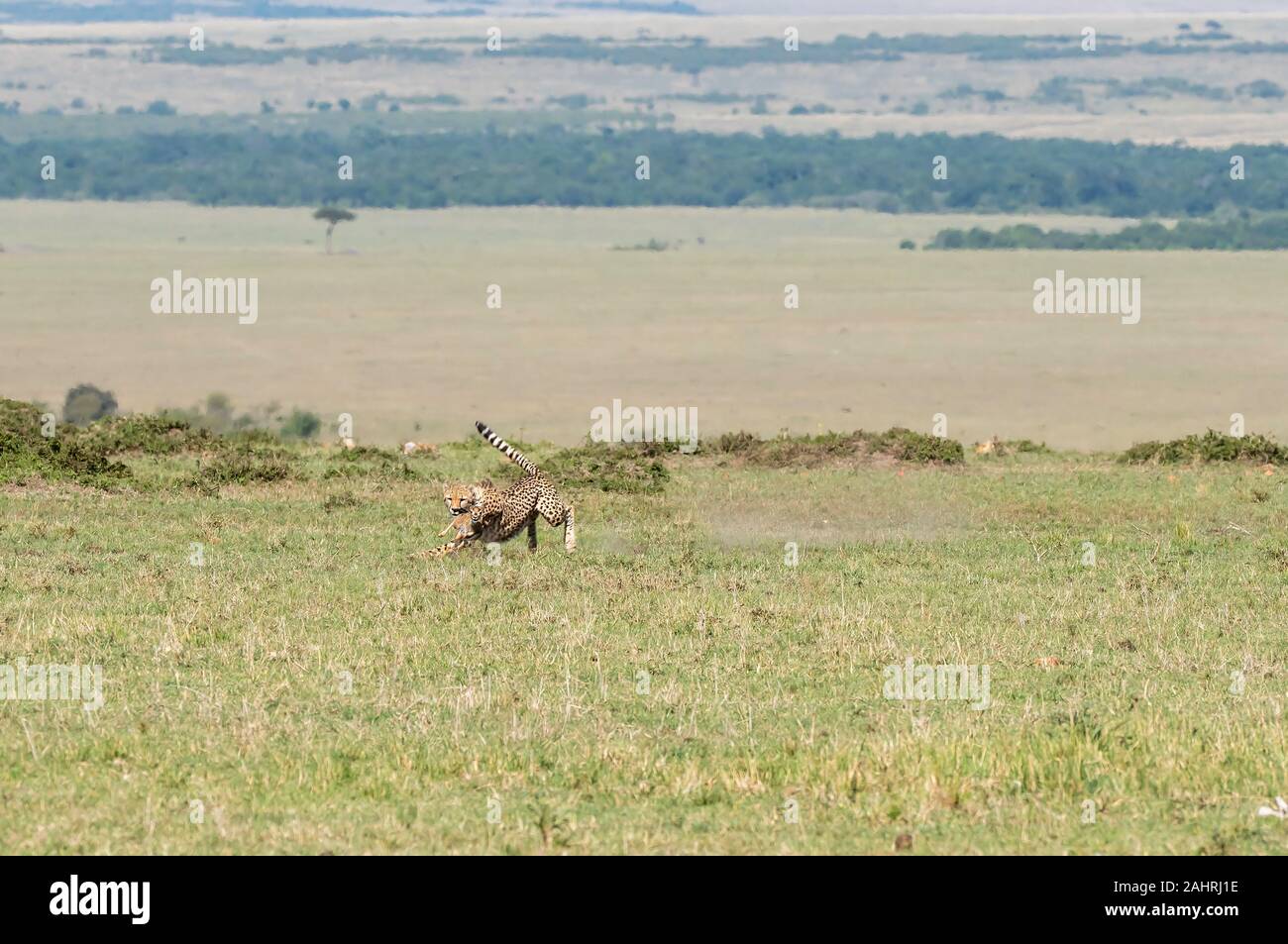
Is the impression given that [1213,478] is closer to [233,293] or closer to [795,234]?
[233,293]

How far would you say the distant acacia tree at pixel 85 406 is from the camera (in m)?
45.3

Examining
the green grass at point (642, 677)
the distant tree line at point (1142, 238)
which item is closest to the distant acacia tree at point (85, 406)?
the green grass at point (642, 677)

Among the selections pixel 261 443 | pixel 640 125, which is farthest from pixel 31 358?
pixel 640 125

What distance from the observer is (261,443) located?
1046 inches

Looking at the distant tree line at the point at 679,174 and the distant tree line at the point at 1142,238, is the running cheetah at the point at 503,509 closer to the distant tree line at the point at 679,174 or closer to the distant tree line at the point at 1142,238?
the distant tree line at the point at 1142,238

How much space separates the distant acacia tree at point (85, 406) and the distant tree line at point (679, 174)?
246ft

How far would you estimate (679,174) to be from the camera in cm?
13038

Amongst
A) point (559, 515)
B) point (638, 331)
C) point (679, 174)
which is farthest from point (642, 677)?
point (679, 174)

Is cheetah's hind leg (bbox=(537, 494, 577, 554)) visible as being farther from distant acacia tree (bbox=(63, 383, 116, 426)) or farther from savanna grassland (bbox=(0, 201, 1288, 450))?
distant acacia tree (bbox=(63, 383, 116, 426))

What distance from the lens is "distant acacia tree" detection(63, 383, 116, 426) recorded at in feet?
149

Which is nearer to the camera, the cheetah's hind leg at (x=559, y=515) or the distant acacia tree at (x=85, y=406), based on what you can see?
the cheetah's hind leg at (x=559, y=515)

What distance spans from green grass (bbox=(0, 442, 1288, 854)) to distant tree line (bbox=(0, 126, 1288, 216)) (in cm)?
10381

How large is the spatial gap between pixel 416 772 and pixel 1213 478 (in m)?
16.2

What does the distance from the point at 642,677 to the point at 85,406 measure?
3698cm
